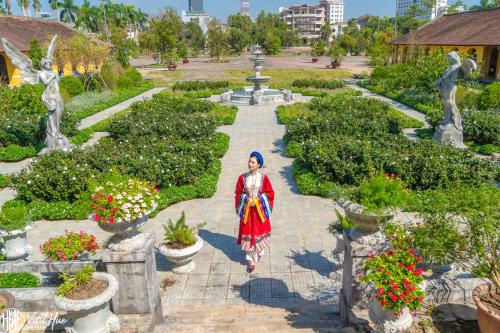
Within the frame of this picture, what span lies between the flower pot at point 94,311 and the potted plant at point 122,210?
0.45 metres

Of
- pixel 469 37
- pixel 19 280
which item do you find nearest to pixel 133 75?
pixel 469 37

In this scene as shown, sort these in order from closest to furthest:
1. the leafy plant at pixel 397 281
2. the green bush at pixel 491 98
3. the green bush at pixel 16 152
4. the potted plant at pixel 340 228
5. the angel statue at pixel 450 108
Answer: the leafy plant at pixel 397 281, the potted plant at pixel 340 228, the angel statue at pixel 450 108, the green bush at pixel 16 152, the green bush at pixel 491 98

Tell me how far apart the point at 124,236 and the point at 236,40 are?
70706mm

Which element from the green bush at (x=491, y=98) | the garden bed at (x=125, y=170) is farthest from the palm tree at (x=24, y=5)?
the green bush at (x=491, y=98)

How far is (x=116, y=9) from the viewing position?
80688 mm

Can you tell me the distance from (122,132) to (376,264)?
12.4 meters

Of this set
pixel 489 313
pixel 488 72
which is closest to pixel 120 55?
pixel 488 72

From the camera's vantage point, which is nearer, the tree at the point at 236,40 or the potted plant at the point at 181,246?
the potted plant at the point at 181,246

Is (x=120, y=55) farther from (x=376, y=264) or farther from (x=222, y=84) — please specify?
(x=376, y=264)

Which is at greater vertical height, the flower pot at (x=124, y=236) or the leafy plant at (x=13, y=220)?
the flower pot at (x=124, y=236)

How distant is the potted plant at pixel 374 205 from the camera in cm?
437

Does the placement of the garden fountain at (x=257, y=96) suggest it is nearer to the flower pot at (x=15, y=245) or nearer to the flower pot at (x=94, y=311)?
the flower pot at (x=15, y=245)

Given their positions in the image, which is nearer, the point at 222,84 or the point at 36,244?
the point at 36,244

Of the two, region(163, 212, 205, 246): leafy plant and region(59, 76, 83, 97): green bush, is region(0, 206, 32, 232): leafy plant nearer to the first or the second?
region(163, 212, 205, 246): leafy plant
